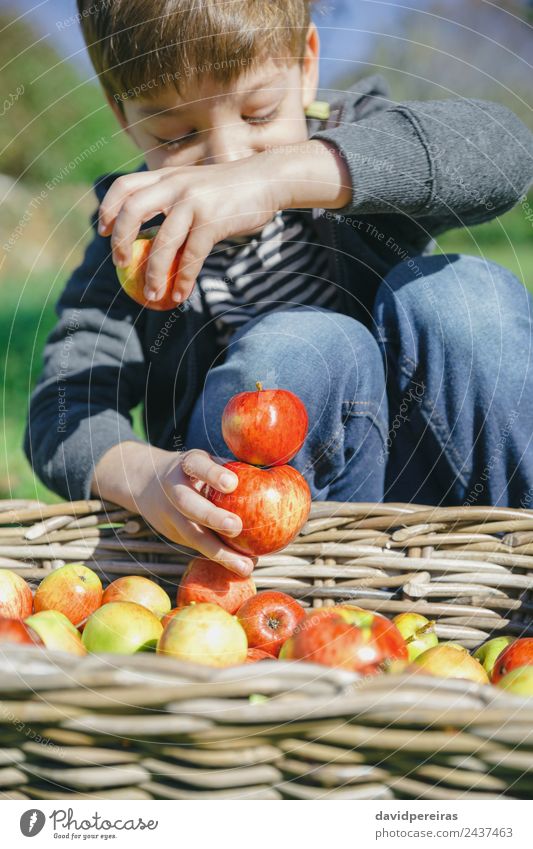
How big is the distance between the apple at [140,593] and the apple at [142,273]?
0.42m

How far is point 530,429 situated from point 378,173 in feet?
1.72

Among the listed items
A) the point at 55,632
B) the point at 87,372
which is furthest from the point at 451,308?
the point at 55,632

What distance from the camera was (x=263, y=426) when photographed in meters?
1.26

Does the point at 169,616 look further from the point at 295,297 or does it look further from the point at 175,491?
the point at 295,297

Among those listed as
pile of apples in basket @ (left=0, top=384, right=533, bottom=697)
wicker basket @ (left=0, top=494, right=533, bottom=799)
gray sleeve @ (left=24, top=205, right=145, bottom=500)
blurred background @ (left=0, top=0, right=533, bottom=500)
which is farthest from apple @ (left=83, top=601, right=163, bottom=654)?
blurred background @ (left=0, top=0, right=533, bottom=500)

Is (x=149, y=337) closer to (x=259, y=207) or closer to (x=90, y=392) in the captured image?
(x=90, y=392)

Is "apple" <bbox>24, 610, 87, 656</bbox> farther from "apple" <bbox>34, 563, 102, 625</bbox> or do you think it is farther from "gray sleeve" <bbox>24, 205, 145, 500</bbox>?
"gray sleeve" <bbox>24, 205, 145, 500</bbox>

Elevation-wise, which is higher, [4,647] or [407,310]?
[407,310]

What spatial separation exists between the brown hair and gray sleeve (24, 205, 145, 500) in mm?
412

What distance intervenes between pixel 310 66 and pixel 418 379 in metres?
0.67

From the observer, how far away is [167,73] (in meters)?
1.46

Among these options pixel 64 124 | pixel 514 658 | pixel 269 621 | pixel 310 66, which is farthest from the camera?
pixel 64 124
